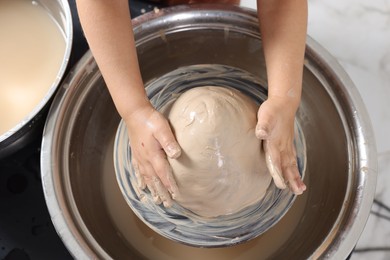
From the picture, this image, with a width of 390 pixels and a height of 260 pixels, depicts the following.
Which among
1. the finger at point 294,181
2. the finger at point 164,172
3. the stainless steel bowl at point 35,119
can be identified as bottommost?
the finger at point 294,181

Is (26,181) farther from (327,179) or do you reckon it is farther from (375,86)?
(375,86)

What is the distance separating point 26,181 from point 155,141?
1.18ft

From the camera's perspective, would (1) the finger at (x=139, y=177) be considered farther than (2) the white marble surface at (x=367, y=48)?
No

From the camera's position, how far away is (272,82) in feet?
2.56

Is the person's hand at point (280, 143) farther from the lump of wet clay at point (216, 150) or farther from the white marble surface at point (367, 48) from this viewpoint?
the white marble surface at point (367, 48)

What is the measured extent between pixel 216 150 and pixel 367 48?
618 mm

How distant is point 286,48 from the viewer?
781mm

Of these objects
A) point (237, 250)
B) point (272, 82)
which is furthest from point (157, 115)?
point (237, 250)

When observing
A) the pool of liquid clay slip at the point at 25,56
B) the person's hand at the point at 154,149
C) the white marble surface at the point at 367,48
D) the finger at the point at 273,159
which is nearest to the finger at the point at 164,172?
the person's hand at the point at 154,149

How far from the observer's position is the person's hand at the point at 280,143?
706 mm

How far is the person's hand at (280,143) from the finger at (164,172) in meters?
0.14

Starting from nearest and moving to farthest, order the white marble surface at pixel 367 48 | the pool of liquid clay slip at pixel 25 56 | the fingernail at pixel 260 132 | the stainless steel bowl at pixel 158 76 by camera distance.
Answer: the fingernail at pixel 260 132 < the stainless steel bowl at pixel 158 76 < the pool of liquid clay slip at pixel 25 56 < the white marble surface at pixel 367 48

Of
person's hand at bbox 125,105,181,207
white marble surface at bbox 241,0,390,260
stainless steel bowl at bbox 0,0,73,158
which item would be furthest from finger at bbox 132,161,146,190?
white marble surface at bbox 241,0,390,260

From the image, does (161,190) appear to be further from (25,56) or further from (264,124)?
(25,56)
